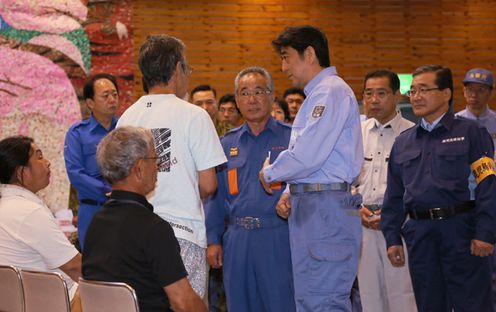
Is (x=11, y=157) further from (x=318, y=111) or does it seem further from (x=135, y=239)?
(x=318, y=111)

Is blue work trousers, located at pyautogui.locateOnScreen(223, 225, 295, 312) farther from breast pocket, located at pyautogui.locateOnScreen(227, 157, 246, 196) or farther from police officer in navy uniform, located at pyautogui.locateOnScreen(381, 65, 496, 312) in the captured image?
police officer in navy uniform, located at pyautogui.locateOnScreen(381, 65, 496, 312)

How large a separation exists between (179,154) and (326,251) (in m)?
0.83

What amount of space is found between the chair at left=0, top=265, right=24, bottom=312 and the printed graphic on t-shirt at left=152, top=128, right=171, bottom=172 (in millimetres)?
788

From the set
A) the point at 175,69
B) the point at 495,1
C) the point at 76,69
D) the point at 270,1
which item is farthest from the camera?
the point at 495,1

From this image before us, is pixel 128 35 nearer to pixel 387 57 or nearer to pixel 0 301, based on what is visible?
pixel 387 57

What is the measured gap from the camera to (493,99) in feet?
33.2

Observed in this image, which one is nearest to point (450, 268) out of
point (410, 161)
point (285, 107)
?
point (410, 161)

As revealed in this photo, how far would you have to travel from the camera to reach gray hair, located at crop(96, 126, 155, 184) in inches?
113

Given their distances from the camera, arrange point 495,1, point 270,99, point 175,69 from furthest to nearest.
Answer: point 495,1, point 270,99, point 175,69

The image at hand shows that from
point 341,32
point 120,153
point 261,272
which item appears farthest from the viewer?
point 341,32

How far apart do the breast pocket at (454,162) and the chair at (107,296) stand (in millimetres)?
2288

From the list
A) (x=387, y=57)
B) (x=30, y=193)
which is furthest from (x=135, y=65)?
(x=30, y=193)

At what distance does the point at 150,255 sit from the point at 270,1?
24.1ft

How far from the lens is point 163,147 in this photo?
3555 millimetres
